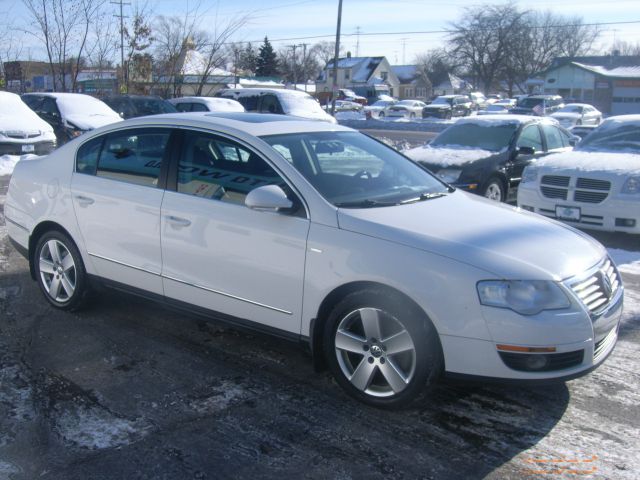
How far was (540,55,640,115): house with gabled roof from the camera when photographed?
54.1 m

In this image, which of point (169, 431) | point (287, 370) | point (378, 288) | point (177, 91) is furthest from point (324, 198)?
point (177, 91)

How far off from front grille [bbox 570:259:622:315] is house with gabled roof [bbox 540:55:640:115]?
54.8 meters

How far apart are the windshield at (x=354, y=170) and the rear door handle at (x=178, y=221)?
0.76 m

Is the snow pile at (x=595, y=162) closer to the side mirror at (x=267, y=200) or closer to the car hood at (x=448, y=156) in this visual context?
the car hood at (x=448, y=156)

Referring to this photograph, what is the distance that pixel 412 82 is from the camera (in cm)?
9938

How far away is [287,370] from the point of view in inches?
171

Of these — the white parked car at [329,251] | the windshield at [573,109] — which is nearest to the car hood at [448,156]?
the white parked car at [329,251]

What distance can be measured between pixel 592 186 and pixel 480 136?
264 centimetres

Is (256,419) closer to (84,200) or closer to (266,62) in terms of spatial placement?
(84,200)

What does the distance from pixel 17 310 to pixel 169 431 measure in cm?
258

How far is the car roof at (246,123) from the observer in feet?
15.0

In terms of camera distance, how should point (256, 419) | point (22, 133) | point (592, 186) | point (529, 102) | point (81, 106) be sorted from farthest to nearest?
point (529, 102) < point (81, 106) < point (22, 133) < point (592, 186) < point (256, 419)

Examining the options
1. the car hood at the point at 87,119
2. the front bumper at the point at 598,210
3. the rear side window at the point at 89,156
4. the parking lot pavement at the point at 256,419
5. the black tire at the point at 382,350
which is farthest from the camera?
the car hood at the point at 87,119

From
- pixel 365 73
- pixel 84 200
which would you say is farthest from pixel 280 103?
pixel 365 73
